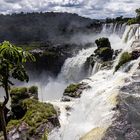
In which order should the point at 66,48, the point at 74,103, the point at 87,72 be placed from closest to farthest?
the point at 74,103 < the point at 87,72 < the point at 66,48

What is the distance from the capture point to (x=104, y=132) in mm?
31578

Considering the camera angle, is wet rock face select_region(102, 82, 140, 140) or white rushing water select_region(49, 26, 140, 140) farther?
white rushing water select_region(49, 26, 140, 140)

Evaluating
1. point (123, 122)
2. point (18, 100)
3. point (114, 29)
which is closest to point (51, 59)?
point (114, 29)

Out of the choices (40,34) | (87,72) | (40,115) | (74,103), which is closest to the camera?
(40,115)

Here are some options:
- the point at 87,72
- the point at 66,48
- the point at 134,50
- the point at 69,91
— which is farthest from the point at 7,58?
the point at 66,48

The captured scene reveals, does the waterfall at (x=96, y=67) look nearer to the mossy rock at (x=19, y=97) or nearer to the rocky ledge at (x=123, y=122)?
the mossy rock at (x=19, y=97)

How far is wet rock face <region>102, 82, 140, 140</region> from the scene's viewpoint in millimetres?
31000

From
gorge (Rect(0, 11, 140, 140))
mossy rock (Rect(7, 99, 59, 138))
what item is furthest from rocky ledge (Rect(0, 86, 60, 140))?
gorge (Rect(0, 11, 140, 140))

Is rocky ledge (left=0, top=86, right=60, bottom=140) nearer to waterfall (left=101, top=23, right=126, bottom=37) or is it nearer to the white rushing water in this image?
the white rushing water

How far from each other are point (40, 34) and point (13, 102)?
135m

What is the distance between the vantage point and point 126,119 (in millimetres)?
32844

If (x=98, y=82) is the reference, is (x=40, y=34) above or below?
below

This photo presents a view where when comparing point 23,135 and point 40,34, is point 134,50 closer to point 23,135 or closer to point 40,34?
point 23,135

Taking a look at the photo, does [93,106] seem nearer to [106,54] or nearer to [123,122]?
[123,122]
